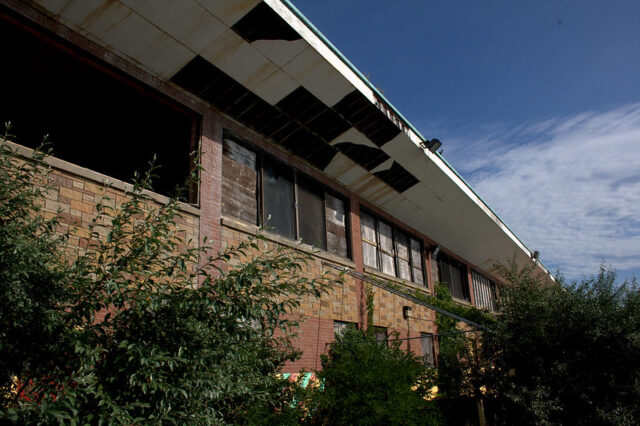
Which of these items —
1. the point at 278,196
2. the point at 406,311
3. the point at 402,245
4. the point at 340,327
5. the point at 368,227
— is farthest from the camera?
the point at 402,245

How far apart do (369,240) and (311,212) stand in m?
3.17

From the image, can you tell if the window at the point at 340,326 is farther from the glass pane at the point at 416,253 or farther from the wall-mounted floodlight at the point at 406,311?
the glass pane at the point at 416,253

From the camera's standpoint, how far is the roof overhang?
898 centimetres

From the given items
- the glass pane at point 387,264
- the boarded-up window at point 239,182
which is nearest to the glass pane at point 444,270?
the glass pane at point 387,264

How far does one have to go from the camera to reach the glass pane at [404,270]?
17.8 m

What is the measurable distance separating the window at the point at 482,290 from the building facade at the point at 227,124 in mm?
9507

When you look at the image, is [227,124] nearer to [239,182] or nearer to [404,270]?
[239,182]

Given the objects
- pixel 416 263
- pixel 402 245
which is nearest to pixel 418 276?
pixel 416 263

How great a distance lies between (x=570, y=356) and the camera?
38.4 ft

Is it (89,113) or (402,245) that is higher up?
(89,113)

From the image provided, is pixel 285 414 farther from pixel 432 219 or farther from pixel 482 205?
pixel 482 205

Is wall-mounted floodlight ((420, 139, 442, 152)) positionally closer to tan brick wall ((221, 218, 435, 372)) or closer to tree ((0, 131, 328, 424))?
tan brick wall ((221, 218, 435, 372))

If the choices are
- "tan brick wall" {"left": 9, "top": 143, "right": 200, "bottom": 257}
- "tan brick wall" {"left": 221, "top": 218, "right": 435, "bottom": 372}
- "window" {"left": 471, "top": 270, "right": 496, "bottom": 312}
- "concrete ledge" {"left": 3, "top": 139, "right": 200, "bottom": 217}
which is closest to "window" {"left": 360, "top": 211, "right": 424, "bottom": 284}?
"tan brick wall" {"left": 221, "top": 218, "right": 435, "bottom": 372}

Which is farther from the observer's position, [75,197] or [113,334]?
[75,197]
